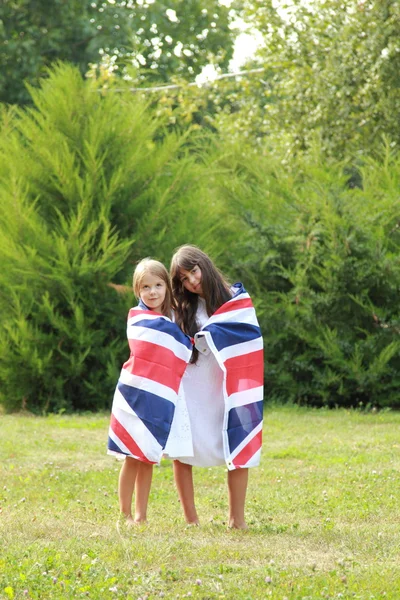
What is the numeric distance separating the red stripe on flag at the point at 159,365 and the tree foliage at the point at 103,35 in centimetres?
1540

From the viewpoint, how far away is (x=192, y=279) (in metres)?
5.48

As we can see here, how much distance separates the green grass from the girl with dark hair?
0.37m

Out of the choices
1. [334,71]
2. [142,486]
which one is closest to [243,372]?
[142,486]

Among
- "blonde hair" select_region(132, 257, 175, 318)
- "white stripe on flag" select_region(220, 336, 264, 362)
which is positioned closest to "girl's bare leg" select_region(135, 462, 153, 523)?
"white stripe on flag" select_region(220, 336, 264, 362)

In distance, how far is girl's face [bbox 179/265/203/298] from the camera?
5.48 m

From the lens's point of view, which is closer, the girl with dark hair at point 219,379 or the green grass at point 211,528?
the green grass at point 211,528

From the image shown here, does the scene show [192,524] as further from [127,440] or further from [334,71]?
[334,71]

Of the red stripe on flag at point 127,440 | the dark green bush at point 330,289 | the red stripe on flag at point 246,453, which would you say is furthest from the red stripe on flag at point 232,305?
the dark green bush at point 330,289

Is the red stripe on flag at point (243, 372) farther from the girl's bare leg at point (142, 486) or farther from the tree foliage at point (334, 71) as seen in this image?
the tree foliage at point (334, 71)

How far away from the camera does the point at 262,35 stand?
55.6 ft

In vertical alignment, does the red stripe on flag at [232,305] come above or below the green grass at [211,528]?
above

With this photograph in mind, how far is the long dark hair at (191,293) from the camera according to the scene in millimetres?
5488

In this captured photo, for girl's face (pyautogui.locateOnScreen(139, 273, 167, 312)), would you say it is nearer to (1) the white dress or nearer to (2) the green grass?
(1) the white dress

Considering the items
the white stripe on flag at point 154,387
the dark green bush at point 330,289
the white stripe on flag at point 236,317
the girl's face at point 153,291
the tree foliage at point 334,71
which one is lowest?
the dark green bush at point 330,289
